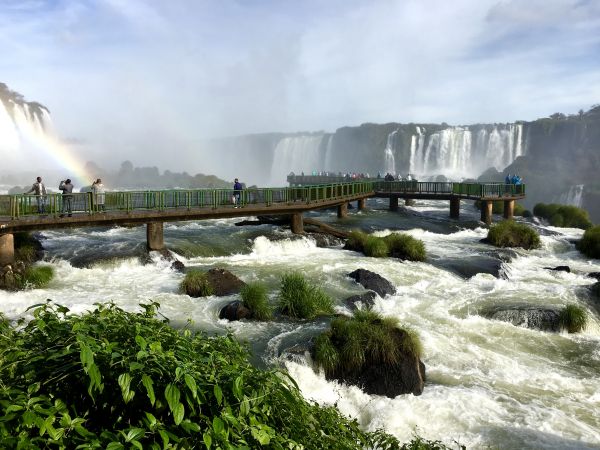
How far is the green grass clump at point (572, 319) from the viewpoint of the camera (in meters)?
14.1

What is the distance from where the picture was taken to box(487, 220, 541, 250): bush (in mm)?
26641

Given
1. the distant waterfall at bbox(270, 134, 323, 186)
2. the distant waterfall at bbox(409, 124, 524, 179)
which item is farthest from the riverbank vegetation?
the distant waterfall at bbox(270, 134, 323, 186)

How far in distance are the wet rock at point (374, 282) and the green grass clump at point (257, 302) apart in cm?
442

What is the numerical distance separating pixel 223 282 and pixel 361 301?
475 cm

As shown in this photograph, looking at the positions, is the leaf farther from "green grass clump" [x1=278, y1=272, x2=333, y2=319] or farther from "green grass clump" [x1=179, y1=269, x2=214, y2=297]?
"green grass clump" [x1=179, y1=269, x2=214, y2=297]

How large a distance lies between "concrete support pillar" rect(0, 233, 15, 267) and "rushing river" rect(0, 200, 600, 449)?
1.57 meters

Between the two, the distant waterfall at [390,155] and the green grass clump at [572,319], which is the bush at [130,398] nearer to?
the green grass clump at [572,319]

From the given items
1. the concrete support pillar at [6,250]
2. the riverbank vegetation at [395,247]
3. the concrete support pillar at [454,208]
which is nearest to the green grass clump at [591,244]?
the riverbank vegetation at [395,247]

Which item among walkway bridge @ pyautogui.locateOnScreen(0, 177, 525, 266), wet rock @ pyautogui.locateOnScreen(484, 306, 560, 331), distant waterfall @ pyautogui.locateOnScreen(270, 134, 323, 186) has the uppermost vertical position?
distant waterfall @ pyautogui.locateOnScreen(270, 134, 323, 186)

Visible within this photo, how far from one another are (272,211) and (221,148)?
426ft

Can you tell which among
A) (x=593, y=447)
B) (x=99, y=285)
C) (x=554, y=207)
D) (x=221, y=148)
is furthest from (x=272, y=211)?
(x=221, y=148)

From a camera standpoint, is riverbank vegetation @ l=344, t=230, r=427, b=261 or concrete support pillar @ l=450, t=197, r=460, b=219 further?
concrete support pillar @ l=450, t=197, r=460, b=219

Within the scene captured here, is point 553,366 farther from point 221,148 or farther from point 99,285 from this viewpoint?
point 221,148

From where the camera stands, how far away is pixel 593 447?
28.2ft
